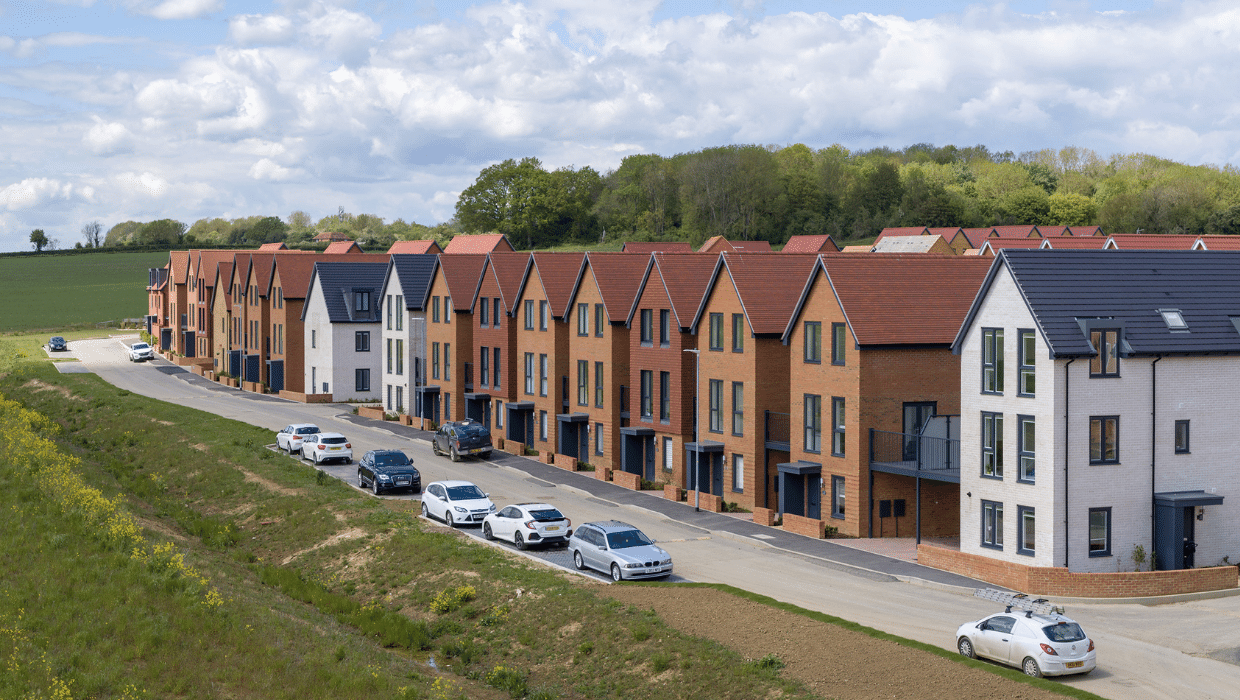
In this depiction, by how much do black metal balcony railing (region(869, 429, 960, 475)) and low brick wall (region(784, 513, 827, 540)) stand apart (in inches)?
121

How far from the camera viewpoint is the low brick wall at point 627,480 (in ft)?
177

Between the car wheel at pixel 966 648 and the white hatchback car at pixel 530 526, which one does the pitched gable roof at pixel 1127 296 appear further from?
the white hatchback car at pixel 530 526

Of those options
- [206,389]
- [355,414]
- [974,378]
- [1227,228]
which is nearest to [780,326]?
[974,378]

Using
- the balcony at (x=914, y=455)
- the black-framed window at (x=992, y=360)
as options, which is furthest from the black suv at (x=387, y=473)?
the black-framed window at (x=992, y=360)

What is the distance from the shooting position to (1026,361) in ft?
124

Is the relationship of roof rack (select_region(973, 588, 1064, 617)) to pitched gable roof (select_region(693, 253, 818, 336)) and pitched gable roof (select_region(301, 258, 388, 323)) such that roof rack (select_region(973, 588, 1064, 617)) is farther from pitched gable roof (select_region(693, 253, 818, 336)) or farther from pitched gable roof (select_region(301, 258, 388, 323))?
pitched gable roof (select_region(301, 258, 388, 323))

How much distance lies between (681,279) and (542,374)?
1268cm

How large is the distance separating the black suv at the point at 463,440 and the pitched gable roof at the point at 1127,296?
1113 inches

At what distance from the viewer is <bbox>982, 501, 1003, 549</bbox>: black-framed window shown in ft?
126

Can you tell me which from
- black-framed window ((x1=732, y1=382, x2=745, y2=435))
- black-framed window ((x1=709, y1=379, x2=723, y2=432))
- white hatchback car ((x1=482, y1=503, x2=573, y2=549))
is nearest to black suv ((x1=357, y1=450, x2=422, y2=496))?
white hatchback car ((x1=482, y1=503, x2=573, y2=549))

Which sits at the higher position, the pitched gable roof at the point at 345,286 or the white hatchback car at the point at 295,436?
the pitched gable roof at the point at 345,286

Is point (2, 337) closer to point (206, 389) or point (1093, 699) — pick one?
point (206, 389)

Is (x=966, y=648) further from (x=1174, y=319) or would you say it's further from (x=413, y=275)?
(x=413, y=275)

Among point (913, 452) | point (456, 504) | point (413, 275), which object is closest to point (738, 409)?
point (913, 452)
